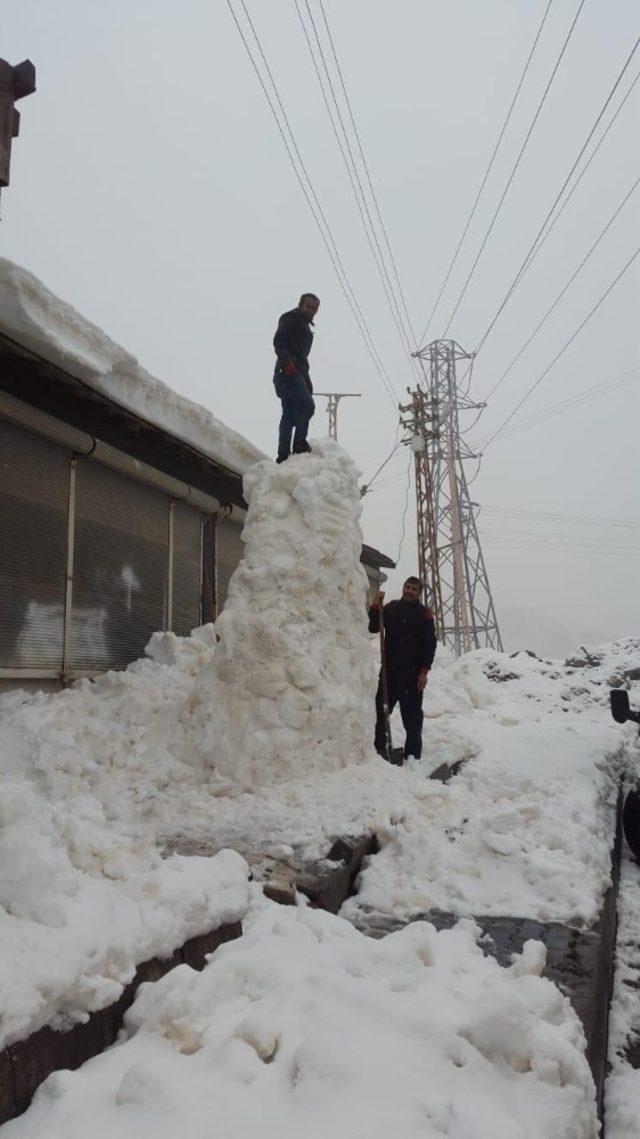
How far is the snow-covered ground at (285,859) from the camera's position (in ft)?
6.12

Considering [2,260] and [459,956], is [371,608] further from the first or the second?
[459,956]

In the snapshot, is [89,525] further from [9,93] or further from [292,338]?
[9,93]

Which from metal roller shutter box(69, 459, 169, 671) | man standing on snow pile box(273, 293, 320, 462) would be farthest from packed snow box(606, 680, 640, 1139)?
metal roller shutter box(69, 459, 169, 671)

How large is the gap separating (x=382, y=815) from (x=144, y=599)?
4.33 metres

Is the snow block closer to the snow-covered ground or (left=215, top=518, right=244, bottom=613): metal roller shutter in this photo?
the snow-covered ground

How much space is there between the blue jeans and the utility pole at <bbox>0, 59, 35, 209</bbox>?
13.0 feet

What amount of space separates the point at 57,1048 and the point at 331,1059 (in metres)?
0.73

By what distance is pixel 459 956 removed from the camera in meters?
2.69

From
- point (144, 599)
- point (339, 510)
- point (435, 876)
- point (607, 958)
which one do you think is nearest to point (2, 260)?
point (339, 510)

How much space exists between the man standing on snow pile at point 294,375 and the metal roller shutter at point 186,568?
7.68ft

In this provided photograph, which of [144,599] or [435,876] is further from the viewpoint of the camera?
[144,599]

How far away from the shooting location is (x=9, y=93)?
120 inches

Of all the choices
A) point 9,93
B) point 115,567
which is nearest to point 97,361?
point 115,567

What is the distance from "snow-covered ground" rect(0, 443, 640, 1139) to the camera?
1.87 m
